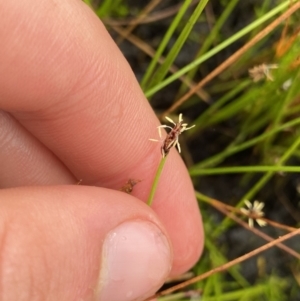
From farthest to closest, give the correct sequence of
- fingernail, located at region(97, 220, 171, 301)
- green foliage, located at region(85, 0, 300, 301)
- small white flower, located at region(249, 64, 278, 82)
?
1. green foliage, located at region(85, 0, 300, 301)
2. small white flower, located at region(249, 64, 278, 82)
3. fingernail, located at region(97, 220, 171, 301)

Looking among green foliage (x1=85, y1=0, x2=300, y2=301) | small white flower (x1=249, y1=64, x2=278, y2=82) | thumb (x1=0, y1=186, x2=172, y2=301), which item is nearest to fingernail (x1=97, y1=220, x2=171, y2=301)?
thumb (x1=0, y1=186, x2=172, y2=301)

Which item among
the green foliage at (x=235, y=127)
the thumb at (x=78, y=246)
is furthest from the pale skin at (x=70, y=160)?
the green foliage at (x=235, y=127)

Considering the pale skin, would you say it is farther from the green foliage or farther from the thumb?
the green foliage

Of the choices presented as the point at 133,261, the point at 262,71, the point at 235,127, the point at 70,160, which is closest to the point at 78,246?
the point at 133,261

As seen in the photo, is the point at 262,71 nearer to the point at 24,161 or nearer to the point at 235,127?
the point at 235,127

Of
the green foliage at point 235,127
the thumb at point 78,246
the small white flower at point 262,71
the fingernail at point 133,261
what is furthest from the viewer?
the green foliage at point 235,127

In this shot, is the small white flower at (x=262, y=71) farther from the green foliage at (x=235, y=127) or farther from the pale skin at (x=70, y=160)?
the pale skin at (x=70, y=160)
